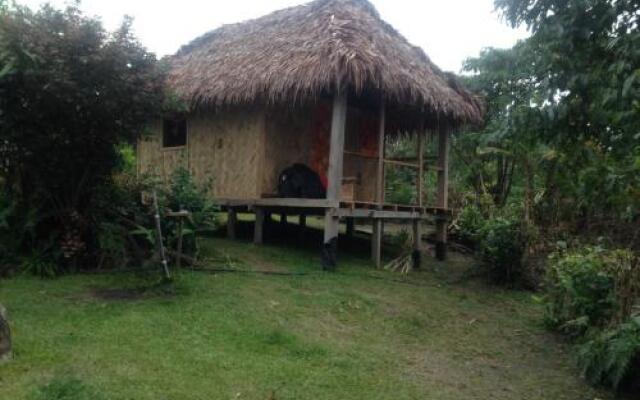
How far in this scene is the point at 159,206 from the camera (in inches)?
301

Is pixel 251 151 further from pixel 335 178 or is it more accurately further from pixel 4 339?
pixel 4 339

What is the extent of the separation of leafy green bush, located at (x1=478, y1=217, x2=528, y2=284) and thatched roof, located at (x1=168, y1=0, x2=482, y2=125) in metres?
2.12

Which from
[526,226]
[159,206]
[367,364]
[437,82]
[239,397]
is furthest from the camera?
[437,82]

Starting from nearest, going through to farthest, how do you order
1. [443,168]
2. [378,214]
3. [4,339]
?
[4,339] < [378,214] < [443,168]

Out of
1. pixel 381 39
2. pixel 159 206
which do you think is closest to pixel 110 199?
pixel 159 206

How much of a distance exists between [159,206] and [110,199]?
2.19 feet

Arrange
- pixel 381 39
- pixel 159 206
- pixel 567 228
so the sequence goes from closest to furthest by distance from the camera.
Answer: pixel 159 206 < pixel 381 39 < pixel 567 228

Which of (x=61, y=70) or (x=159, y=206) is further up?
(x=61, y=70)

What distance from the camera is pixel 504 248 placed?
9.09 m

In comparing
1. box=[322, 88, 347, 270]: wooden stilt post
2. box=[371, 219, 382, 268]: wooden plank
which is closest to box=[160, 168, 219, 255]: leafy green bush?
box=[322, 88, 347, 270]: wooden stilt post

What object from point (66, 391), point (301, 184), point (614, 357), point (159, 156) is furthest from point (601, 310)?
point (159, 156)

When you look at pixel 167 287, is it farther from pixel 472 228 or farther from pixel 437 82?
pixel 472 228

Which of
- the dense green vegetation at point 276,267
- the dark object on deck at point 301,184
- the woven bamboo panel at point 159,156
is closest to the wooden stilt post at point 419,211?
the dense green vegetation at point 276,267

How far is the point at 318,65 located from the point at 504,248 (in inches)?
153
